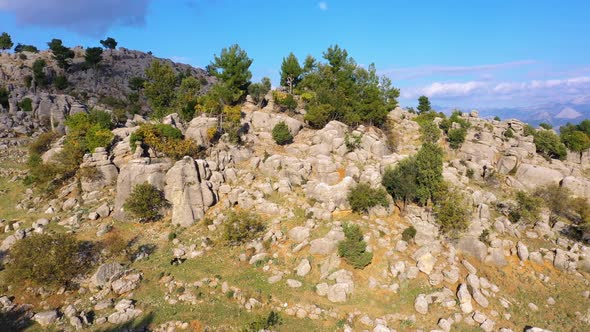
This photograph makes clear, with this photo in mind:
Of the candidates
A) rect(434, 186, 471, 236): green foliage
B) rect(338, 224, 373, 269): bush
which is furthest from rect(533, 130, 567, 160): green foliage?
rect(338, 224, 373, 269): bush

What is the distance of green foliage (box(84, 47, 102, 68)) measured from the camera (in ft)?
384

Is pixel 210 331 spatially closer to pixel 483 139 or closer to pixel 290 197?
pixel 290 197

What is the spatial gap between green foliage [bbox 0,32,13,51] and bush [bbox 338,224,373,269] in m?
167

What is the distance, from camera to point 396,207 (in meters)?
43.2

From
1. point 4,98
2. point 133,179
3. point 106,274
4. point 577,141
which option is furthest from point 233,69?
point 577,141

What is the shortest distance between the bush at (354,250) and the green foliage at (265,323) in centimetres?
973

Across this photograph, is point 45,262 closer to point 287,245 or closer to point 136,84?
point 287,245

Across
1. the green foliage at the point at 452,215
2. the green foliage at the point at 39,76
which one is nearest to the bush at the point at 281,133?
the green foliage at the point at 452,215

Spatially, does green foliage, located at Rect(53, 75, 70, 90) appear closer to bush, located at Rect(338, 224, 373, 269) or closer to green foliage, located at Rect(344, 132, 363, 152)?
green foliage, located at Rect(344, 132, 363, 152)

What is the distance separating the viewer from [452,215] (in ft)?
122

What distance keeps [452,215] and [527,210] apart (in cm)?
1182

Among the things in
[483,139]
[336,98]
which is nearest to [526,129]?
[483,139]

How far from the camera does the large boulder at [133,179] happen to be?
4341 centimetres

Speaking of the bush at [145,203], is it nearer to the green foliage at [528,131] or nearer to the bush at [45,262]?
the bush at [45,262]
